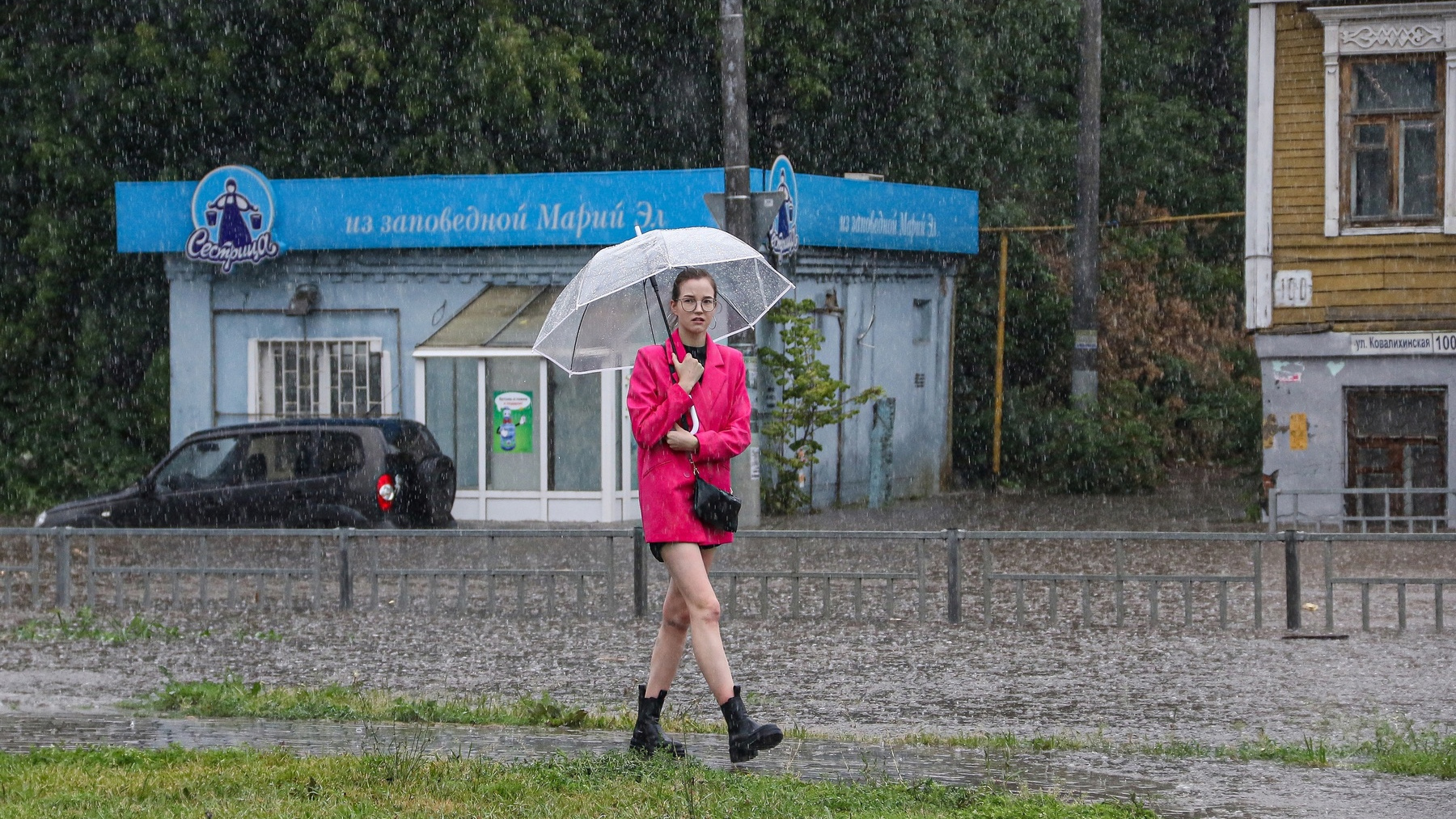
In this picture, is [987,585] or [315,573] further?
[315,573]

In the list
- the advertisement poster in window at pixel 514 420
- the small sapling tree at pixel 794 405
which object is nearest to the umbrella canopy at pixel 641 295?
the small sapling tree at pixel 794 405

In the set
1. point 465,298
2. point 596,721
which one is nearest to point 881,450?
point 465,298

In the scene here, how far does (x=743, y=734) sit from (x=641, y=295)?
2096mm

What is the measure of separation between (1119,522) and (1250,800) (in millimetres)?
16422

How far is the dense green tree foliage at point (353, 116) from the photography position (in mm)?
A: 27297

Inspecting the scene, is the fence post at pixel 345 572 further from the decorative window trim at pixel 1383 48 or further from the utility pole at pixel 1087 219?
the utility pole at pixel 1087 219

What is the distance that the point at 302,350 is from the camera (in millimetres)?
25312

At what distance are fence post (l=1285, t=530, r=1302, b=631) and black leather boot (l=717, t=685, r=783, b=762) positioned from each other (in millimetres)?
6057

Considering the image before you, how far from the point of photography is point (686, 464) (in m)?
7.06

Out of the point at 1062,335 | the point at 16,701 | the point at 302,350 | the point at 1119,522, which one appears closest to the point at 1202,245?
the point at 1062,335

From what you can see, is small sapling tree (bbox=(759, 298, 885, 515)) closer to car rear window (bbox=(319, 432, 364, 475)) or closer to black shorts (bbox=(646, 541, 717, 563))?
car rear window (bbox=(319, 432, 364, 475))

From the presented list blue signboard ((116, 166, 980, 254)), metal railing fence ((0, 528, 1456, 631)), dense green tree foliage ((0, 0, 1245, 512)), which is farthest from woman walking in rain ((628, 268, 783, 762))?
dense green tree foliage ((0, 0, 1245, 512))

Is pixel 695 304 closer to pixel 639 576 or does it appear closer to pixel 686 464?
pixel 686 464

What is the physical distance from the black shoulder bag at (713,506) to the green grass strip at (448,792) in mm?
871
